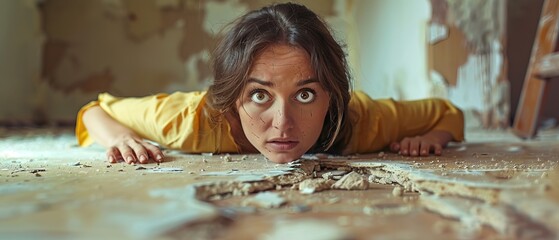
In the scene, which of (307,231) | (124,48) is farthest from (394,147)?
(124,48)

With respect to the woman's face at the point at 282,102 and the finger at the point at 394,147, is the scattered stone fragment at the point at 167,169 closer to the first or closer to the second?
the woman's face at the point at 282,102

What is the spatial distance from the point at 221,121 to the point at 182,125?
0.48 feet

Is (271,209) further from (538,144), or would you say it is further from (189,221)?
(538,144)

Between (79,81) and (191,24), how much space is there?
3.36 ft

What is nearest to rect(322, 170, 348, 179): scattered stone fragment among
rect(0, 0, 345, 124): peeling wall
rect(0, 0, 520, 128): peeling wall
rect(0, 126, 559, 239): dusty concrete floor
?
rect(0, 126, 559, 239): dusty concrete floor

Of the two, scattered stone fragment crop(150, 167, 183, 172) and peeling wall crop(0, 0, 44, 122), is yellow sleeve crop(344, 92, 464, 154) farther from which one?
peeling wall crop(0, 0, 44, 122)

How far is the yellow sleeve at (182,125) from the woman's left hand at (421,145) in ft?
1.73

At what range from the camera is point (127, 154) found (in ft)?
4.99

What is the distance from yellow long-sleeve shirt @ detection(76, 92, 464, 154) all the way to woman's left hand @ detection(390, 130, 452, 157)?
59 millimetres

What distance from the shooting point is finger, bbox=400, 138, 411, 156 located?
5.45ft

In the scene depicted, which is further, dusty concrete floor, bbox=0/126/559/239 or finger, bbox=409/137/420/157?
finger, bbox=409/137/420/157

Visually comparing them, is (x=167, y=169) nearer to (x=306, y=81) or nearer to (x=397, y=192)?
(x=306, y=81)

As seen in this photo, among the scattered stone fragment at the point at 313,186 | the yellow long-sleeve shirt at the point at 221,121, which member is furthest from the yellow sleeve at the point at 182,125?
the scattered stone fragment at the point at 313,186

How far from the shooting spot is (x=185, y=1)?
450 cm
